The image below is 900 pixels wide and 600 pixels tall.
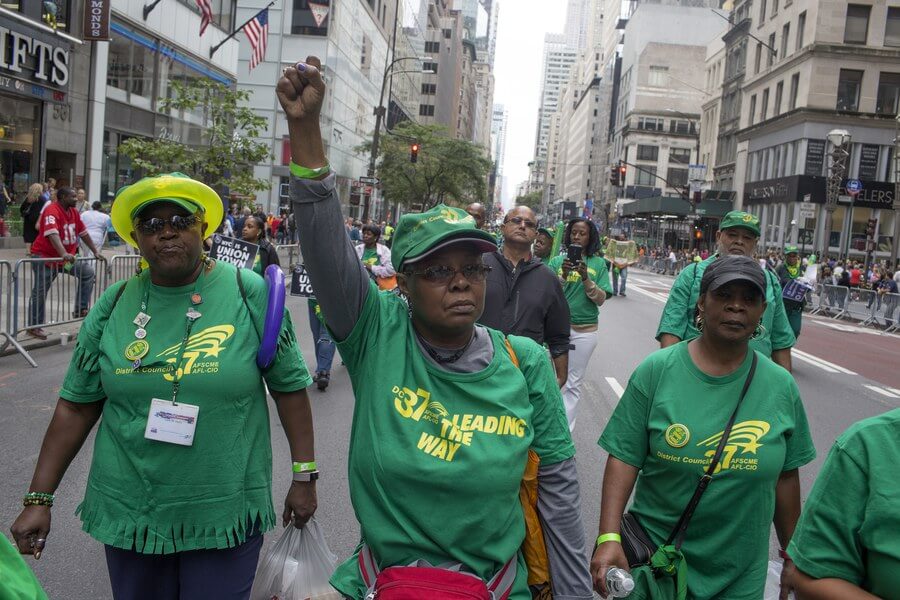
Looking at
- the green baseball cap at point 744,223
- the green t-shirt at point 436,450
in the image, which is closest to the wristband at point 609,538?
the green t-shirt at point 436,450

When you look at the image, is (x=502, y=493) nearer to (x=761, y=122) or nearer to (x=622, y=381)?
(x=622, y=381)

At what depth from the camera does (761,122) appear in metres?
52.3

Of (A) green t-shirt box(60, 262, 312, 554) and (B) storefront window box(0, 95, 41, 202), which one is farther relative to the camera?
(B) storefront window box(0, 95, 41, 202)

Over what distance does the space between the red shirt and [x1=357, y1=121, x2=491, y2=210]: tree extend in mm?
41837

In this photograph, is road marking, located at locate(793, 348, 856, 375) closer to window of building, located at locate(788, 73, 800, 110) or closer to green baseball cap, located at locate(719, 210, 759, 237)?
green baseball cap, located at locate(719, 210, 759, 237)

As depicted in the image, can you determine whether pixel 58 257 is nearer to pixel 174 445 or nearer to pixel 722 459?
pixel 174 445

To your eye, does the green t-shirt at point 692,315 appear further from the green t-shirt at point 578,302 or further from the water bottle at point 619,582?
the water bottle at point 619,582

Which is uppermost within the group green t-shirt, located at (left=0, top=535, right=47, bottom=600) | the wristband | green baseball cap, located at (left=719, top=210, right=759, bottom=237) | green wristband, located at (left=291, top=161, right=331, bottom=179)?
green baseball cap, located at (left=719, top=210, right=759, bottom=237)

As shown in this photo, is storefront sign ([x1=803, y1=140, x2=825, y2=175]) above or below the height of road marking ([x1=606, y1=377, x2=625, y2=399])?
above

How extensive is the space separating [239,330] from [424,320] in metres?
0.89

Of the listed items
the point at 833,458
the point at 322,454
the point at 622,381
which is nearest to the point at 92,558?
the point at 322,454

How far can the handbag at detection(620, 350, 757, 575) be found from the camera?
2953 mm

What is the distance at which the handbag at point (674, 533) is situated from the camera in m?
2.95

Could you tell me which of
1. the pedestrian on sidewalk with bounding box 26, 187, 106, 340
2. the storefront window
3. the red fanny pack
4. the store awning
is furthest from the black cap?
the store awning
